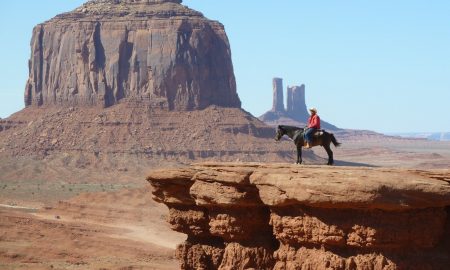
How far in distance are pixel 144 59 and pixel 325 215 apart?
362 feet

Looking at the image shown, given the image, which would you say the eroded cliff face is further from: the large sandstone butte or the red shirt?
the large sandstone butte

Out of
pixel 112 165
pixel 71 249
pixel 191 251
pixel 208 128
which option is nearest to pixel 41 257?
pixel 71 249

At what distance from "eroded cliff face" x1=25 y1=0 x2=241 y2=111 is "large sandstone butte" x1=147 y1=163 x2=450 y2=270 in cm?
10520

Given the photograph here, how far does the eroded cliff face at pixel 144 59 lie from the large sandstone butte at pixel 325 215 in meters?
105

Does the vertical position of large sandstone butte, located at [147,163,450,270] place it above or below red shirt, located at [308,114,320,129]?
below

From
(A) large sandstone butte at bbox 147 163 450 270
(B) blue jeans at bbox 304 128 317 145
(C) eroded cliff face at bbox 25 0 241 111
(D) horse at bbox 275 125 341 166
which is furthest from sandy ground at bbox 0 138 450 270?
(A) large sandstone butte at bbox 147 163 450 270

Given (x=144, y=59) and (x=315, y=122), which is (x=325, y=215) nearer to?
(x=315, y=122)

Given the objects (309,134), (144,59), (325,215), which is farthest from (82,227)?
(144,59)

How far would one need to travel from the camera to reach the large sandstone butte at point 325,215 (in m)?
15.1

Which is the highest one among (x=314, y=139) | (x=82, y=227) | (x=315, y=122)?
(x=315, y=122)

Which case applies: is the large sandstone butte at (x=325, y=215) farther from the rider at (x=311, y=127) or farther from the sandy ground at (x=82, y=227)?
the sandy ground at (x=82, y=227)

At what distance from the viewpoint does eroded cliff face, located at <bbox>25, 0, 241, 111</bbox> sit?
124 meters

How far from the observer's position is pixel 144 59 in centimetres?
12519

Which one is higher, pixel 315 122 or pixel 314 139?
pixel 315 122
